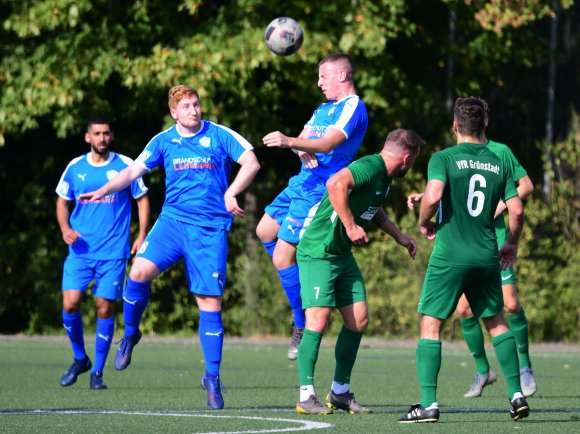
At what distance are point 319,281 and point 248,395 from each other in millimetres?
2341

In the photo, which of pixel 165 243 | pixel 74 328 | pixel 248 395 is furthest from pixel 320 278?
pixel 74 328

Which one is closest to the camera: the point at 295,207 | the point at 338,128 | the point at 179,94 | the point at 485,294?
the point at 485,294

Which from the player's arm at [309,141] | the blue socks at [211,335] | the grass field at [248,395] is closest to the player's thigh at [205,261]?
the blue socks at [211,335]

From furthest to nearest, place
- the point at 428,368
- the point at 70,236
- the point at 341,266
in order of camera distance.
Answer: the point at 70,236
the point at 341,266
the point at 428,368

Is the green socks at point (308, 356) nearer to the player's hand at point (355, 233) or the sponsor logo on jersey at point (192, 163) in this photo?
the player's hand at point (355, 233)

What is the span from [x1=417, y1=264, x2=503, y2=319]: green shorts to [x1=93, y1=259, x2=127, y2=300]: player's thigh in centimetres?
446

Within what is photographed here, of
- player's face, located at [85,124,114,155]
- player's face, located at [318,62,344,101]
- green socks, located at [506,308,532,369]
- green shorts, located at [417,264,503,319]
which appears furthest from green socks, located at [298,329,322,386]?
player's face, located at [85,124,114,155]

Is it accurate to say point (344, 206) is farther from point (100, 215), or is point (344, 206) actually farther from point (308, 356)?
point (100, 215)

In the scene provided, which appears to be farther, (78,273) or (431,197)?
(78,273)

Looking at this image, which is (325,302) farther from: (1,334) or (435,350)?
(1,334)

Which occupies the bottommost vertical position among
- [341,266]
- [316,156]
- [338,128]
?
[341,266]

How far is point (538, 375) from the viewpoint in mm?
14156

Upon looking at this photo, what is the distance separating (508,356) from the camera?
8.86 metres

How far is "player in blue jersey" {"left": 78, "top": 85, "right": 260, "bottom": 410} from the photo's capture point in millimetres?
10141
